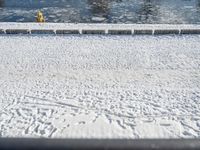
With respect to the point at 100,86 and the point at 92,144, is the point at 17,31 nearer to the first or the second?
the point at 100,86

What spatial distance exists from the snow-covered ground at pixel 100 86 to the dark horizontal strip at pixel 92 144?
5953mm

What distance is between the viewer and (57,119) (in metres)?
7.93

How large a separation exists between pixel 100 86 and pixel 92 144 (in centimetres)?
875

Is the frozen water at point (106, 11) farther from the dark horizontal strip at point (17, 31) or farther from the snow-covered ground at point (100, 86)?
the snow-covered ground at point (100, 86)

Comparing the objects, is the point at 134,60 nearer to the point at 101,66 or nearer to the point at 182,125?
the point at 101,66

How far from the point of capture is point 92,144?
1.25 metres

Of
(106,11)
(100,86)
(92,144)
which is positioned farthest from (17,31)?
(92,144)

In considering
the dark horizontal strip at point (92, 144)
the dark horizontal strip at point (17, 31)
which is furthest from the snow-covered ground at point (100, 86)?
the dark horizontal strip at point (92, 144)

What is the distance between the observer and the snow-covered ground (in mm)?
7559

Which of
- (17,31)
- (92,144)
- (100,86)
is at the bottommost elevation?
(100,86)

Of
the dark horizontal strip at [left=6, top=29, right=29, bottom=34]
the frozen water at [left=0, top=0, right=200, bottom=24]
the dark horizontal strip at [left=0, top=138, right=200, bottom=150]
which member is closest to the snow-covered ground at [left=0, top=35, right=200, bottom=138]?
the dark horizontal strip at [left=6, top=29, right=29, bottom=34]

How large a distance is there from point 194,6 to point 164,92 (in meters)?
19.8

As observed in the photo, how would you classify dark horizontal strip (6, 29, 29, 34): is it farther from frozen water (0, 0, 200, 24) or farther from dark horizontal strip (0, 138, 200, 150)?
dark horizontal strip (0, 138, 200, 150)

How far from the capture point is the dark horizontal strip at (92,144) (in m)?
1.22
